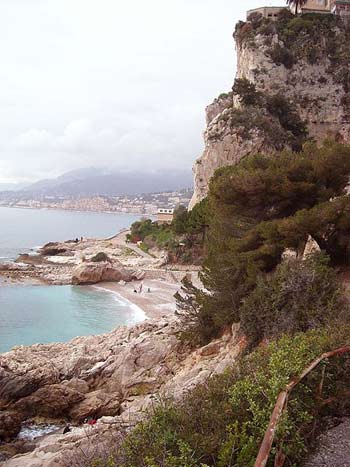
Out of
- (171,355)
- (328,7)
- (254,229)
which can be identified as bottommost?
(171,355)

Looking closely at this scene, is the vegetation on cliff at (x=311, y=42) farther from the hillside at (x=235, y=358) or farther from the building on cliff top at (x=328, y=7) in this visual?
the hillside at (x=235, y=358)

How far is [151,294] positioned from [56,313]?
20.3 ft

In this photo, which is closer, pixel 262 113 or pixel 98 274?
pixel 262 113

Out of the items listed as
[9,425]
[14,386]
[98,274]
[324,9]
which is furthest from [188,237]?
[324,9]

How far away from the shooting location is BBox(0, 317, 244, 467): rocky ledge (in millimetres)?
10688

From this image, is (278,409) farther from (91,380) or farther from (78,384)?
(91,380)

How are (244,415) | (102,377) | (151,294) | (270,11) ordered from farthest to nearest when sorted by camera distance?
(270,11) → (151,294) → (102,377) → (244,415)

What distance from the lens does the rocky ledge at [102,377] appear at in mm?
10688

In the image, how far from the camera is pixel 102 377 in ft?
43.2

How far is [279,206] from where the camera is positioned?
11.3 meters

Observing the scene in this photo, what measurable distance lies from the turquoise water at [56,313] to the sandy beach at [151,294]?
68 centimetres

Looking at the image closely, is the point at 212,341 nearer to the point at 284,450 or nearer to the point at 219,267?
the point at 219,267

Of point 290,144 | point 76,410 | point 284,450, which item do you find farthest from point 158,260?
point 284,450

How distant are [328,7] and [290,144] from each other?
1682cm
